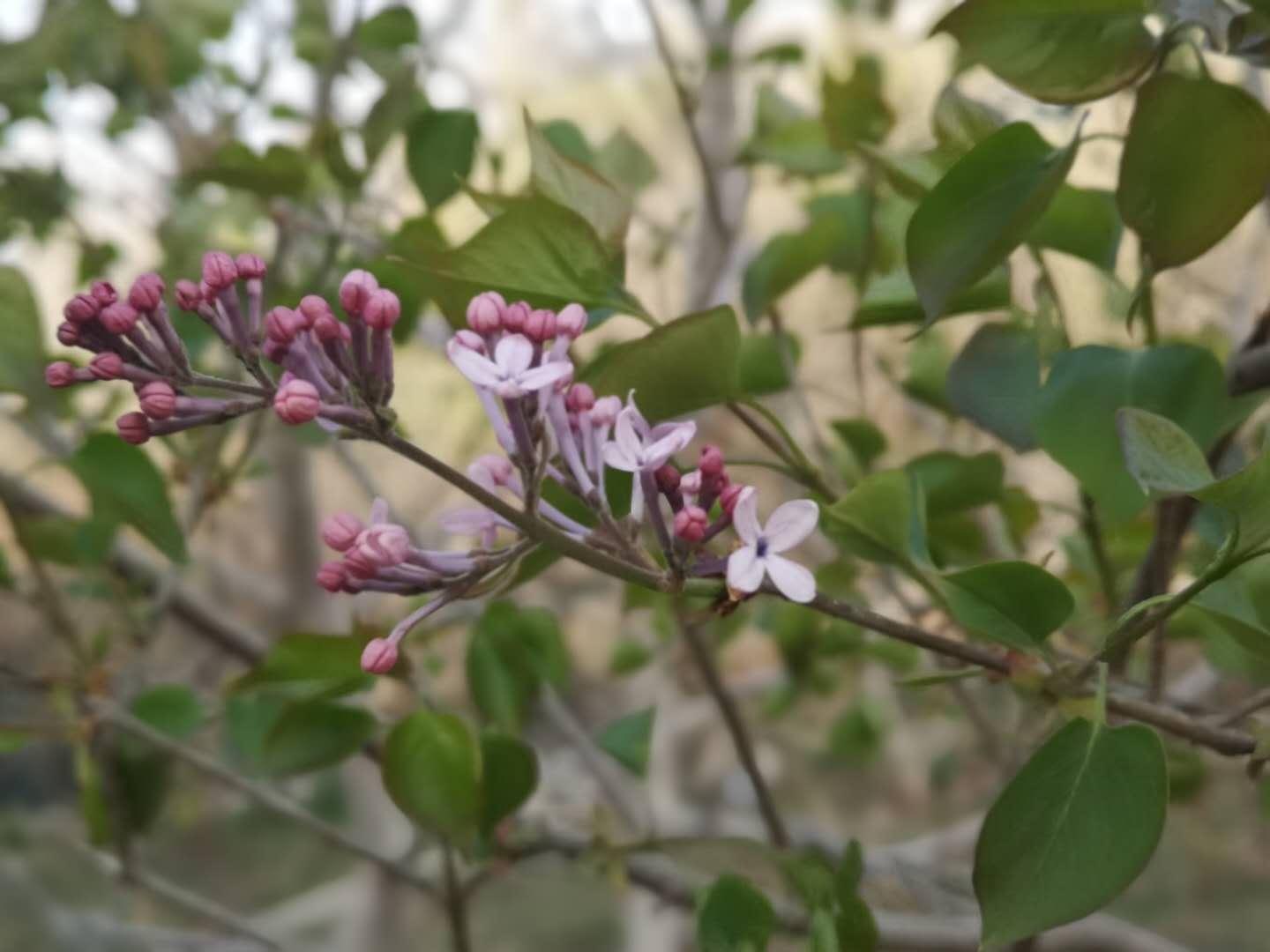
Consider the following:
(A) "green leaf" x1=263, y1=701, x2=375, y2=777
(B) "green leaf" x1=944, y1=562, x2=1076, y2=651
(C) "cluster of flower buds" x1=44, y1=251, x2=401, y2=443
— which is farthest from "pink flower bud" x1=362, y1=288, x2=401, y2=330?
(A) "green leaf" x1=263, y1=701, x2=375, y2=777

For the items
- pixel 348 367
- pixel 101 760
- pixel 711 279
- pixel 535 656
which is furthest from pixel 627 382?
pixel 711 279

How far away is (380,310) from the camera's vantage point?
20cm

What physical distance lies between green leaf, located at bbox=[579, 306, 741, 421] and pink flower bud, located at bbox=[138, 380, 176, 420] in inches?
3.2

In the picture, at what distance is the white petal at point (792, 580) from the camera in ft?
0.63

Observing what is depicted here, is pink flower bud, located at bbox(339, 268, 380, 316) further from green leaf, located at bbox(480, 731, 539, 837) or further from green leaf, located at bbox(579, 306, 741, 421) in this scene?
green leaf, located at bbox(480, 731, 539, 837)

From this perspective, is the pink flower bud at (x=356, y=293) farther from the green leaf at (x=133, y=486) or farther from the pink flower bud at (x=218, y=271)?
the green leaf at (x=133, y=486)

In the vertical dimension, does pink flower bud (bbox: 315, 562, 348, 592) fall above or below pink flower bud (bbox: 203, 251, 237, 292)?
below

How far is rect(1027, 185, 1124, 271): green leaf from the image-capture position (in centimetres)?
29

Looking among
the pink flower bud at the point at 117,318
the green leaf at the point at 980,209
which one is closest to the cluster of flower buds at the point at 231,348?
the pink flower bud at the point at 117,318

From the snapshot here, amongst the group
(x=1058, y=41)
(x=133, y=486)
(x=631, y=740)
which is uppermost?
(x=1058, y=41)

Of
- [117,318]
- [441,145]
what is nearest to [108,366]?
[117,318]

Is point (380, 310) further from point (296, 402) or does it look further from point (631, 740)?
point (631, 740)

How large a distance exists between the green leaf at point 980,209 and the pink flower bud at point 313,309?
4.3 inches

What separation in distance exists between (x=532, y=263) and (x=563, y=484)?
6cm
